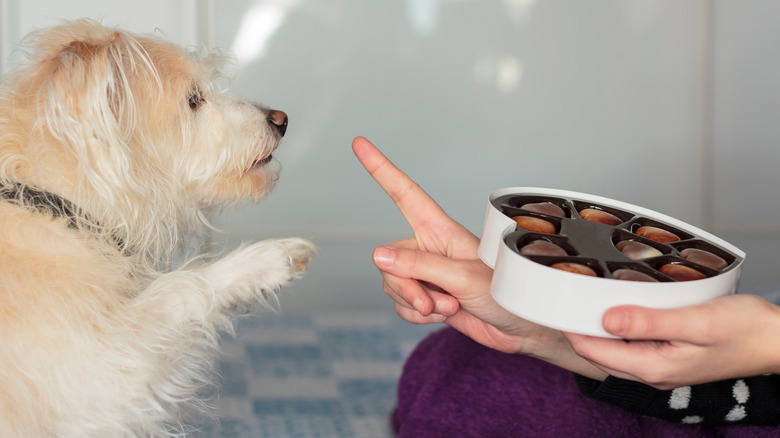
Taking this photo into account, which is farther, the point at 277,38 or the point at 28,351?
the point at 277,38

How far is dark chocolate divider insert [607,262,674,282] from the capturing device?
77 centimetres

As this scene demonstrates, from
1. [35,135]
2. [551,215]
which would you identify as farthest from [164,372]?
[551,215]

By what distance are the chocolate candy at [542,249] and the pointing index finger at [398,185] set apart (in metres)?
0.37

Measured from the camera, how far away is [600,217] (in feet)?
3.18

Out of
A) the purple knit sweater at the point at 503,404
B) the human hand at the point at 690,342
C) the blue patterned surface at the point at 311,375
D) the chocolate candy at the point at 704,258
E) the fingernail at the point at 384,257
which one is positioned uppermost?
the chocolate candy at the point at 704,258

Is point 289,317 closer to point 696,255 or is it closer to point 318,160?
point 318,160

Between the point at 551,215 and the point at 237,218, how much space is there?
2.13 m

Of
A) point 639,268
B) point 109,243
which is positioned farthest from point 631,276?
point 109,243

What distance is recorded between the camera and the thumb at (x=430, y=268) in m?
1.03

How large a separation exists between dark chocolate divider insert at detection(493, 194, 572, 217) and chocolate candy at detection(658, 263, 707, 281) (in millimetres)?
184

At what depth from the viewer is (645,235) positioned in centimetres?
94

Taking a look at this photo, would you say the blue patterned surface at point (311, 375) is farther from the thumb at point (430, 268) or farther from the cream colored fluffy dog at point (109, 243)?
the thumb at point (430, 268)

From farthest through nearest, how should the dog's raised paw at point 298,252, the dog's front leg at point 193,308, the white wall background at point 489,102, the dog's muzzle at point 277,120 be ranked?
1. the white wall background at point 489,102
2. the dog's muzzle at point 277,120
3. the dog's raised paw at point 298,252
4. the dog's front leg at point 193,308

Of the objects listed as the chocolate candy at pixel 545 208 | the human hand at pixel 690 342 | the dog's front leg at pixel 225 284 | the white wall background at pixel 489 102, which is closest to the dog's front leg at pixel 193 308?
the dog's front leg at pixel 225 284
